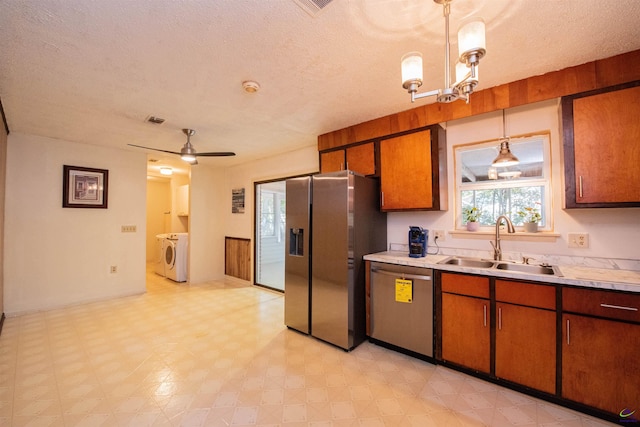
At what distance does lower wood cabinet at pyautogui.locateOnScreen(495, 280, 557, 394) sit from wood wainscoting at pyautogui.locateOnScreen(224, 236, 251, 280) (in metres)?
4.13

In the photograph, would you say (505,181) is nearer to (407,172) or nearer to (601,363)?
(407,172)

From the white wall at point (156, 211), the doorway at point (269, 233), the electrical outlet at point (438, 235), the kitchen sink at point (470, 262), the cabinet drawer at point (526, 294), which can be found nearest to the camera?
the cabinet drawer at point (526, 294)

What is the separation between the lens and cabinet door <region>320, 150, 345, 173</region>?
11.1ft

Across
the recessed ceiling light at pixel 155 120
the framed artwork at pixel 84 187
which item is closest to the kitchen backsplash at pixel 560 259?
the recessed ceiling light at pixel 155 120

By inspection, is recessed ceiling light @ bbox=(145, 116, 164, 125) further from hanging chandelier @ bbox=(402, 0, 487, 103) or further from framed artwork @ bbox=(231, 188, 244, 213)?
hanging chandelier @ bbox=(402, 0, 487, 103)

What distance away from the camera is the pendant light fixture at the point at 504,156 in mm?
2414

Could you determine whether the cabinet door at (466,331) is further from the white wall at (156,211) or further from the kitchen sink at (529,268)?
the white wall at (156,211)

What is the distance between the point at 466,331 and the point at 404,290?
56 centimetres

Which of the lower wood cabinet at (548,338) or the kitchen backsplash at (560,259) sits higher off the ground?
the kitchen backsplash at (560,259)

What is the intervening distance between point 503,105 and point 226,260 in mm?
5255

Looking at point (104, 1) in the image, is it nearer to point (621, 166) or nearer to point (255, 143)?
point (255, 143)

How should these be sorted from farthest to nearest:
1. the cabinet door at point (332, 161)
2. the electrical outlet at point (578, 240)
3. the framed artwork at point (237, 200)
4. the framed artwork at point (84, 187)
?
the framed artwork at point (237, 200) → the framed artwork at point (84, 187) → the cabinet door at point (332, 161) → the electrical outlet at point (578, 240)

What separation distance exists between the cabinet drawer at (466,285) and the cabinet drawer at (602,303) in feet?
1.52

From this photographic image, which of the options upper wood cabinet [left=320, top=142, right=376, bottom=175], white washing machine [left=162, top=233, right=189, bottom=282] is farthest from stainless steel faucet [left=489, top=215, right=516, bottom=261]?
white washing machine [left=162, top=233, right=189, bottom=282]
